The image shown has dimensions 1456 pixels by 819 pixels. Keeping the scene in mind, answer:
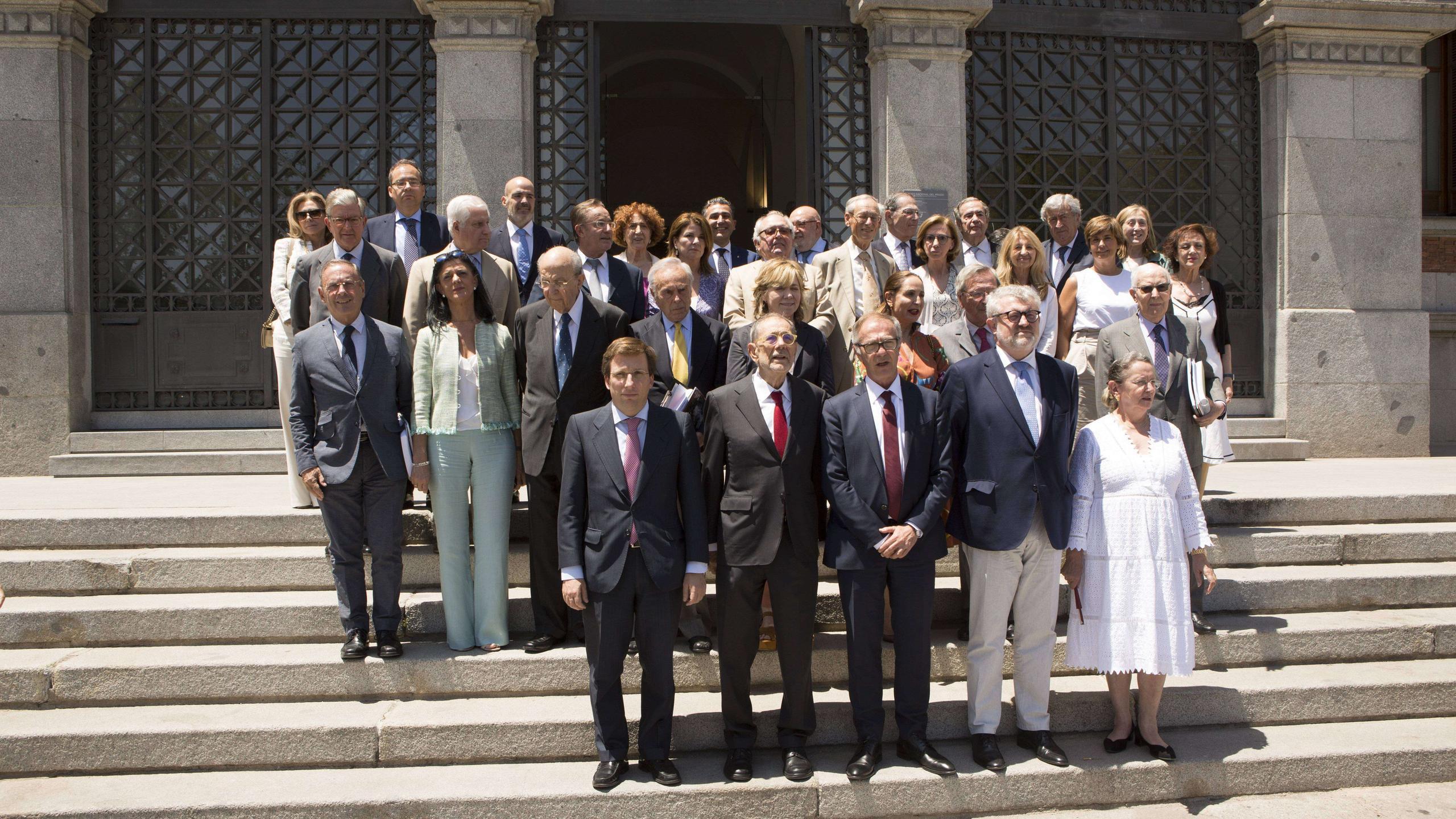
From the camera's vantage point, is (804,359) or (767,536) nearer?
(767,536)

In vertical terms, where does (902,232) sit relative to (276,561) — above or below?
above

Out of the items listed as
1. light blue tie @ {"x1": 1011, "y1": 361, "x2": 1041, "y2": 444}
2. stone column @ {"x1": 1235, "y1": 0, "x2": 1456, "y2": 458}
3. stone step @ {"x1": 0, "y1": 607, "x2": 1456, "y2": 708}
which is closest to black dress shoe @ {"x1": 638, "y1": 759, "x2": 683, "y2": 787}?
stone step @ {"x1": 0, "y1": 607, "x2": 1456, "y2": 708}

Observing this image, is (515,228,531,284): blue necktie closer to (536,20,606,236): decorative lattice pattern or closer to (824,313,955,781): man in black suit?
(824,313,955,781): man in black suit

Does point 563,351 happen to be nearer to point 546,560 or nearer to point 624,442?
point 624,442

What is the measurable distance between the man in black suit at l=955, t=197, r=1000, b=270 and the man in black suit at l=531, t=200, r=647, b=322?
2003 mm

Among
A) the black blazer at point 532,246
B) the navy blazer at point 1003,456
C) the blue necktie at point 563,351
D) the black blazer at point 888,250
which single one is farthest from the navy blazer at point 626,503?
the black blazer at point 888,250

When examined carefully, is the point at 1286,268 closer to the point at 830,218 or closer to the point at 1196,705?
the point at 830,218

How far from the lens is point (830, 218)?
10492 millimetres

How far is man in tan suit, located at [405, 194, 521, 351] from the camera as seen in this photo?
19.9ft

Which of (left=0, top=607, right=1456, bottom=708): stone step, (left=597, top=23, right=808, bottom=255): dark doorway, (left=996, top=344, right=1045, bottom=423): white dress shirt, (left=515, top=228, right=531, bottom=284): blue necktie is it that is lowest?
(left=0, top=607, right=1456, bottom=708): stone step

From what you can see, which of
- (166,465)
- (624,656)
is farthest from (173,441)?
(624,656)

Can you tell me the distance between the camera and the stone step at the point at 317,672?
5395 millimetres

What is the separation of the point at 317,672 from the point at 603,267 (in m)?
2.71

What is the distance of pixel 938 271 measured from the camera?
20.7 feet
